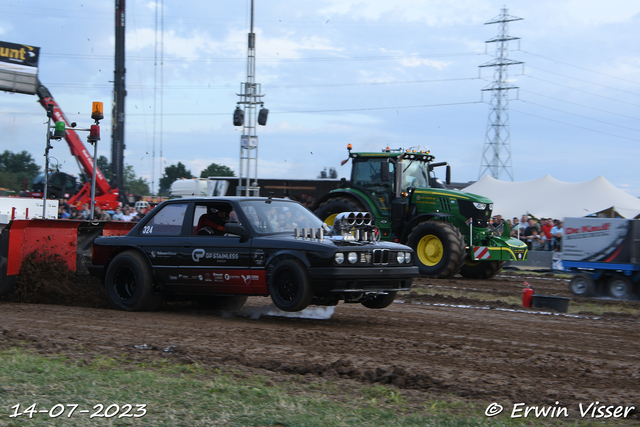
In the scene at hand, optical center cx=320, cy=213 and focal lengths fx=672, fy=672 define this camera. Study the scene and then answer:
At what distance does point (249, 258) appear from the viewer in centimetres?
786

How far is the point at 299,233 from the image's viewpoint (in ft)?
25.6

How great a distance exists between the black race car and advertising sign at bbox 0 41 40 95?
1177 inches

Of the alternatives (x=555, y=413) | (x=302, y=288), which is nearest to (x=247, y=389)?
(x=555, y=413)

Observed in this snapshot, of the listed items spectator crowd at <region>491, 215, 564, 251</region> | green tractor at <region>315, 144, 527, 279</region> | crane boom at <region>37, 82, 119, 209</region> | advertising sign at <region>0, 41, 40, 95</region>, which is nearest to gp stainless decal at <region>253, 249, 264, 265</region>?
green tractor at <region>315, 144, 527, 279</region>

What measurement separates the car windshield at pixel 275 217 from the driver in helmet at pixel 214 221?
302 mm

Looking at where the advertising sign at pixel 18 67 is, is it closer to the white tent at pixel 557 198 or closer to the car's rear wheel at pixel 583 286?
the white tent at pixel 557 198

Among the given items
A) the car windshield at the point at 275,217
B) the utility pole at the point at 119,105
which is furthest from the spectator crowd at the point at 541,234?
the utility pole at the point at 119,105

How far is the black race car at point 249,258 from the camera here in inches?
293

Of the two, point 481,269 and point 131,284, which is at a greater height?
point 131,284

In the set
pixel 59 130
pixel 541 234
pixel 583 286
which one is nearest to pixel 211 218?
pixel 583 286

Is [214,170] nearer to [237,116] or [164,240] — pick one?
[237,116]

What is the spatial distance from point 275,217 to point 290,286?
1085 mm

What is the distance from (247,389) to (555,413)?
1.99 m

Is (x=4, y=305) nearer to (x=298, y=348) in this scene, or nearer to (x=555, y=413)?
(x=298, y=348)
